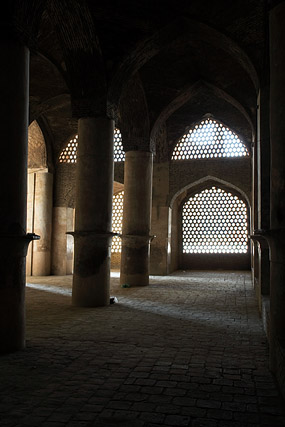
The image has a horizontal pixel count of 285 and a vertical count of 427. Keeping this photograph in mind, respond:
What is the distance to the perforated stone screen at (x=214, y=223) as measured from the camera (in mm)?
20438

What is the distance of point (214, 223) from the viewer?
819 inches

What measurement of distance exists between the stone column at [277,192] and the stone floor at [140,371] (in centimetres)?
46

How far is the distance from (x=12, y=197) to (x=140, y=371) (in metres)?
2.50

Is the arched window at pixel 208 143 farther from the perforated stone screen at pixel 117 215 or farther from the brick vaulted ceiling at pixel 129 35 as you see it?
the brick vaulted ceiling at pixel 129 35

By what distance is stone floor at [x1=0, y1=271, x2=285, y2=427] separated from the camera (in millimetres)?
3125

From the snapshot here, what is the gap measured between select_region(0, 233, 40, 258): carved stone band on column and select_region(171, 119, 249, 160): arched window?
43.3ft

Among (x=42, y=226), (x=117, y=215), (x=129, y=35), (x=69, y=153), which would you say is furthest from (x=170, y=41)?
(x=117, y=215)

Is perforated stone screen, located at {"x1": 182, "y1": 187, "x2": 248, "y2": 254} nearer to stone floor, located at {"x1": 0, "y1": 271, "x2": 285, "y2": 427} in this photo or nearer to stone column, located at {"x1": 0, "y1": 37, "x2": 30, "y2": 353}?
stone floor, located at {"x1": 0, "y1": 271, "x2": 285, "y2": 427}

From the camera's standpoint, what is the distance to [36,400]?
340 cm

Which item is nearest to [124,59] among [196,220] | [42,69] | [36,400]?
[42,69]

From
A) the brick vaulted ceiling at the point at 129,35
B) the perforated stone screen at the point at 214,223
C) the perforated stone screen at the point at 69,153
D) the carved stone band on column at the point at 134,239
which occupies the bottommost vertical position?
the carved stone band on column at the point at 134,239

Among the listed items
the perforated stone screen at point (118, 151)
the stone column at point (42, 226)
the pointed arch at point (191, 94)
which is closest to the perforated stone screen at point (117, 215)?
the perforated stone screen at point (118, 151)

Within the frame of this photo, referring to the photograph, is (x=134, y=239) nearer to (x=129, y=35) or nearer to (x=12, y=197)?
(x=129, y=35)

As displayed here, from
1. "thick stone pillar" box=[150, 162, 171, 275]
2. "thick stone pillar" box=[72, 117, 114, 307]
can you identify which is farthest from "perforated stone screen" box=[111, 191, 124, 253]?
"thick stone pillar" box=[72, 117, 114, 307]
